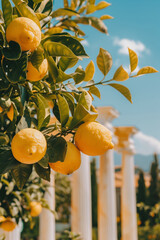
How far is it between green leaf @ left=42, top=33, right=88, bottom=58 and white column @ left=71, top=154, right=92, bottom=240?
2151 centimetres

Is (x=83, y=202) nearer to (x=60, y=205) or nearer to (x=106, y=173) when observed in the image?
(x=106, y=173)

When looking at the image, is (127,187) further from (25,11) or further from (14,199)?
(25,11)

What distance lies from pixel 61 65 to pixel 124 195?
118 feet

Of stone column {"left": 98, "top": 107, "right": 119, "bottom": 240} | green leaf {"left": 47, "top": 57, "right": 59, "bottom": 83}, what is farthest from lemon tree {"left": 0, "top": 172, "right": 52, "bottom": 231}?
stone column {"left": 98, "top": 107, "right": 119, "bottom": 240}

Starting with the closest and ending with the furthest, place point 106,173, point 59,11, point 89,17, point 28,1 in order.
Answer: point 28,1, point 59,11, point 89,17, point 106,173

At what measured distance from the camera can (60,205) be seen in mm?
68812

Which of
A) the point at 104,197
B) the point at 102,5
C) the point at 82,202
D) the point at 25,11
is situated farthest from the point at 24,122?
the point at 104,197

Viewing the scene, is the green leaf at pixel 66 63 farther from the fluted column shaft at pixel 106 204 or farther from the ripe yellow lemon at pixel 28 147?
the fluted column shaft at pixel 106 204

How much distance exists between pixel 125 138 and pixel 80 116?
36607 mm

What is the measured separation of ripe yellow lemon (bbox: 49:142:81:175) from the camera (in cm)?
345

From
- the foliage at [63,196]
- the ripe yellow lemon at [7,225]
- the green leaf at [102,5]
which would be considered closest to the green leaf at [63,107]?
the green leaf at [102,5]

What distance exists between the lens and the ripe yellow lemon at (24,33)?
3082 mm

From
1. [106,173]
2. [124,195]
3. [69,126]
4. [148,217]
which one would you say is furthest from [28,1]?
[148,217]

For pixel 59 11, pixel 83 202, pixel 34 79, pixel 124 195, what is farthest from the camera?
pixel 124 195
